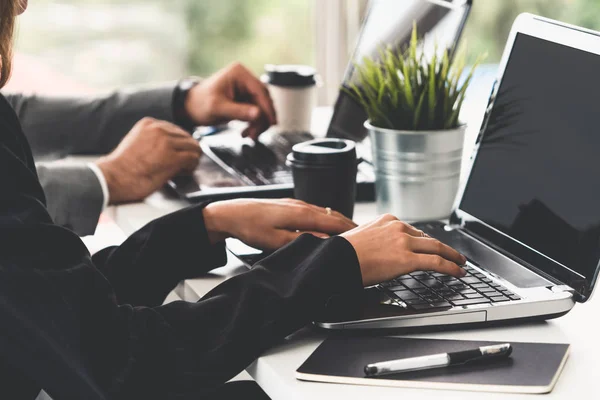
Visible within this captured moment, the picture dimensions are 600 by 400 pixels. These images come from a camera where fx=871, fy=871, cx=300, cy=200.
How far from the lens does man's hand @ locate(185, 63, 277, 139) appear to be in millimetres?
1641

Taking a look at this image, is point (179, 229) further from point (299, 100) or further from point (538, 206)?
point (299, 100)

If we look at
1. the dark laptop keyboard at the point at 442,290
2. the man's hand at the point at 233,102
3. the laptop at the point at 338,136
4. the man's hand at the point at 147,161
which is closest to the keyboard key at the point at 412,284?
the dark laptop keyboard at the point at 442,290

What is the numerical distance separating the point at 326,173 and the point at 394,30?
484mm

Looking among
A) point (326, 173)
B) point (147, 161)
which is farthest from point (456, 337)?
point (147, 161)

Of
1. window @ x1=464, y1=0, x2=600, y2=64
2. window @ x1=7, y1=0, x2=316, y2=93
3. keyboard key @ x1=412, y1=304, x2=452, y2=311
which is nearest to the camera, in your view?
keyboard key @ x1=412, y1=304, x2=452, y2=311

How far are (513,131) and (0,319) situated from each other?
2.01 ft

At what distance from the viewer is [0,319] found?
2.55ft

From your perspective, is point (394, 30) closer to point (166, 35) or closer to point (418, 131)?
point (418, 131)

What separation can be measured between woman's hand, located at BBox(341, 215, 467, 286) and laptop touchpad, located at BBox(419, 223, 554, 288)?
0.17ft

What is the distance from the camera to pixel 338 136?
5.13 ft

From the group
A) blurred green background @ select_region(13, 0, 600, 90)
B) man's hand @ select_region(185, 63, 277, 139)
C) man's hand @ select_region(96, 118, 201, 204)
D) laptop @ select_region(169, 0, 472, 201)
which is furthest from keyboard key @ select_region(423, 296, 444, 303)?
blurred green background @ select_region(13, 0, 600, 90)

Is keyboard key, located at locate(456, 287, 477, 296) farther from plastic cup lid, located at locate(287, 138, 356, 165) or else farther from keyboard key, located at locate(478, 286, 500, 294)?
plastic cup lid, located at locate(287, 138, 356, 165)

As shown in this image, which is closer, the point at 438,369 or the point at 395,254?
the point at 438,369

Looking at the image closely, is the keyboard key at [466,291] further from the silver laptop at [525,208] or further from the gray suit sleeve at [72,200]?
the gray suit sleeve at [72,200]
